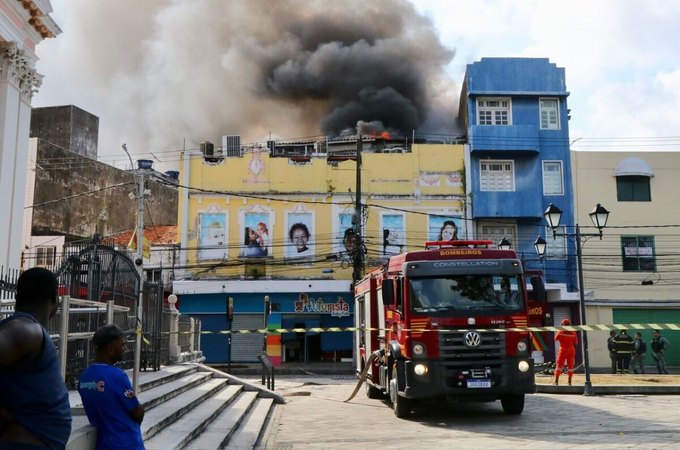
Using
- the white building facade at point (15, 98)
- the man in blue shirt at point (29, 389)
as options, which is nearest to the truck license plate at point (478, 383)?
the man in blue shirt at point (29, 389)

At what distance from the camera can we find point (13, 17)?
1712cm

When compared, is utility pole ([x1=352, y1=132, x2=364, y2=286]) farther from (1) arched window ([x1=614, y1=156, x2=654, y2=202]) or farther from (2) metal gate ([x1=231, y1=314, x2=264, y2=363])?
(1) arched window ([x1=614, y1=156, x2=654, y2=202])

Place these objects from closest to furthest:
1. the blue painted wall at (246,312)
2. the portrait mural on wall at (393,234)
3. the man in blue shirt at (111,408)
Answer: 1. the man in blue shirt at (111,408)
2. the blue painted wall at (246,312)
3. the portrait mural on wall at (393,234)

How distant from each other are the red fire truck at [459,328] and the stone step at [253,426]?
8.26 feet

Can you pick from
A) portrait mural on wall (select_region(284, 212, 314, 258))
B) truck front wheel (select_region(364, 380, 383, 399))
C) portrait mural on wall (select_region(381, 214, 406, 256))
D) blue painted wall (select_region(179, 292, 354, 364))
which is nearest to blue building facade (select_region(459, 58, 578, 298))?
portrait mural on wall (select_region(381, 214, 406, 256))

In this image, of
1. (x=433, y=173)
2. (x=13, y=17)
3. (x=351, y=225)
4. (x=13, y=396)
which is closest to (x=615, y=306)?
(x=433, y=173)

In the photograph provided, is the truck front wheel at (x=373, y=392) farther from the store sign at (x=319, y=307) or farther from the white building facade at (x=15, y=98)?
the store sign at (x=319, y=307)

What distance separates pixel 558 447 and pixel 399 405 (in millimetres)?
3710

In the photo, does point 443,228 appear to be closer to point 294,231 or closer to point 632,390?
point 294,231

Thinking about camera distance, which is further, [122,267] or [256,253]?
[256,253]

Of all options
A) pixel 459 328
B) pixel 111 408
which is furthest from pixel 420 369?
pixel 111 408

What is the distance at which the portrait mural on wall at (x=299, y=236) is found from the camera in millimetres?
31766

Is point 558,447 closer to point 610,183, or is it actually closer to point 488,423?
point 488,423

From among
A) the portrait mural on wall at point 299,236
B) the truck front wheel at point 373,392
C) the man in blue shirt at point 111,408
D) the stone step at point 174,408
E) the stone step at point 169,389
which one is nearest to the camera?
the man in blue shirt at point 111,408
